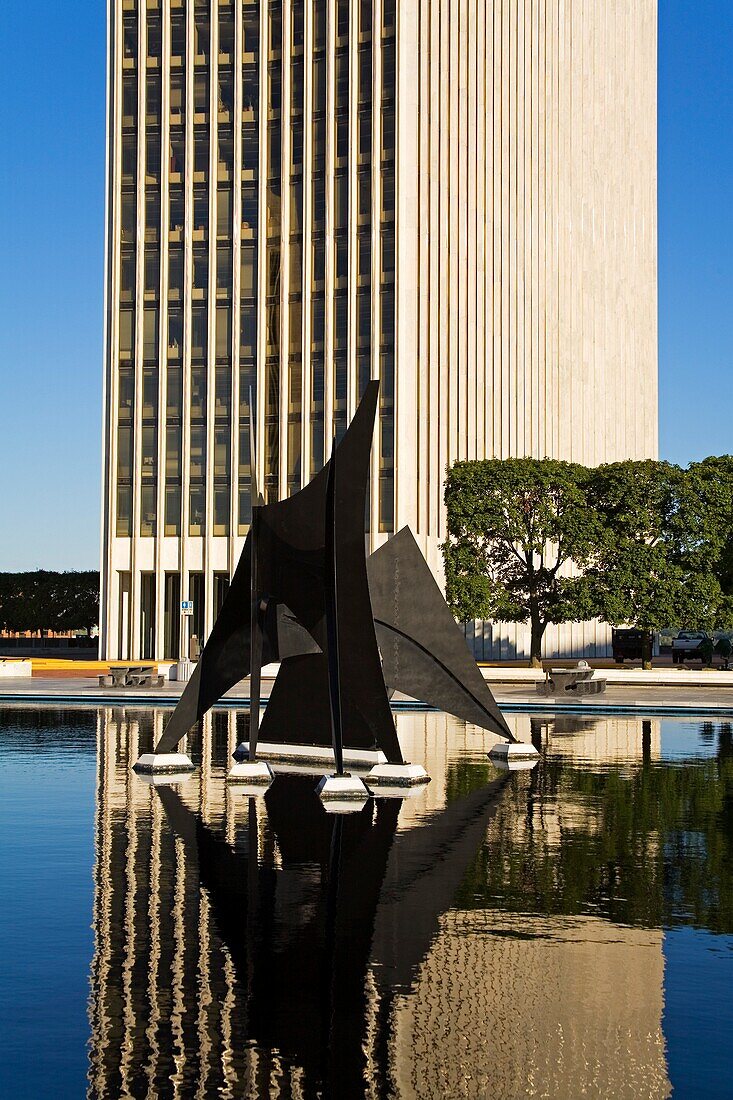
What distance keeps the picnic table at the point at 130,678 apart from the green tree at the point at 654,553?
740 inches

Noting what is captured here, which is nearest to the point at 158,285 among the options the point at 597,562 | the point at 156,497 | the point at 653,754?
the point at 156,497

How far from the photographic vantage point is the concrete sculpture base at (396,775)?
19.1m

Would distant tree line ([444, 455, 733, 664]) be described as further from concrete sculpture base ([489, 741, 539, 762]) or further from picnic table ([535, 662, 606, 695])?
concrete sculpture base ([489, 741, 539, 762])

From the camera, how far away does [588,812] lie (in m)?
16.7

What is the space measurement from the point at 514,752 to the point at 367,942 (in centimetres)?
1228

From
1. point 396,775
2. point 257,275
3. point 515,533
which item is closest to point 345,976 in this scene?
point 396,775

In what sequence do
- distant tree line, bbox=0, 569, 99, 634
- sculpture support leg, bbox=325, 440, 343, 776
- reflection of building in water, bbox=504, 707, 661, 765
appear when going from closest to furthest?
sculpture support leg, bbox=325, 440, 343, 776 < reflection of building in water, bbox=504, 707, 661, 765 < distant tree line, bbox=0, 569, 99, 634

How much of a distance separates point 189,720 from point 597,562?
37782 millimetres

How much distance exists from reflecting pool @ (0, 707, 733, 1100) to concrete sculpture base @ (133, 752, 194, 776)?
2.57 ft

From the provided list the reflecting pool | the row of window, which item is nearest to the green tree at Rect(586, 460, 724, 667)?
the row of window

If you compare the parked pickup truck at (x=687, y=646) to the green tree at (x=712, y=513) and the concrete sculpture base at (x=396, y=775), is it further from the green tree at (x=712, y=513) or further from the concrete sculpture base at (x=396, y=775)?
the concrete sculpture base at (x=396, y=775)

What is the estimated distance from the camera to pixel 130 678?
143 ft

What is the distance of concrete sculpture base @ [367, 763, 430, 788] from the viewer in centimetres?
1909

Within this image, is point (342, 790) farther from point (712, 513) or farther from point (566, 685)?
point (712, 513)
